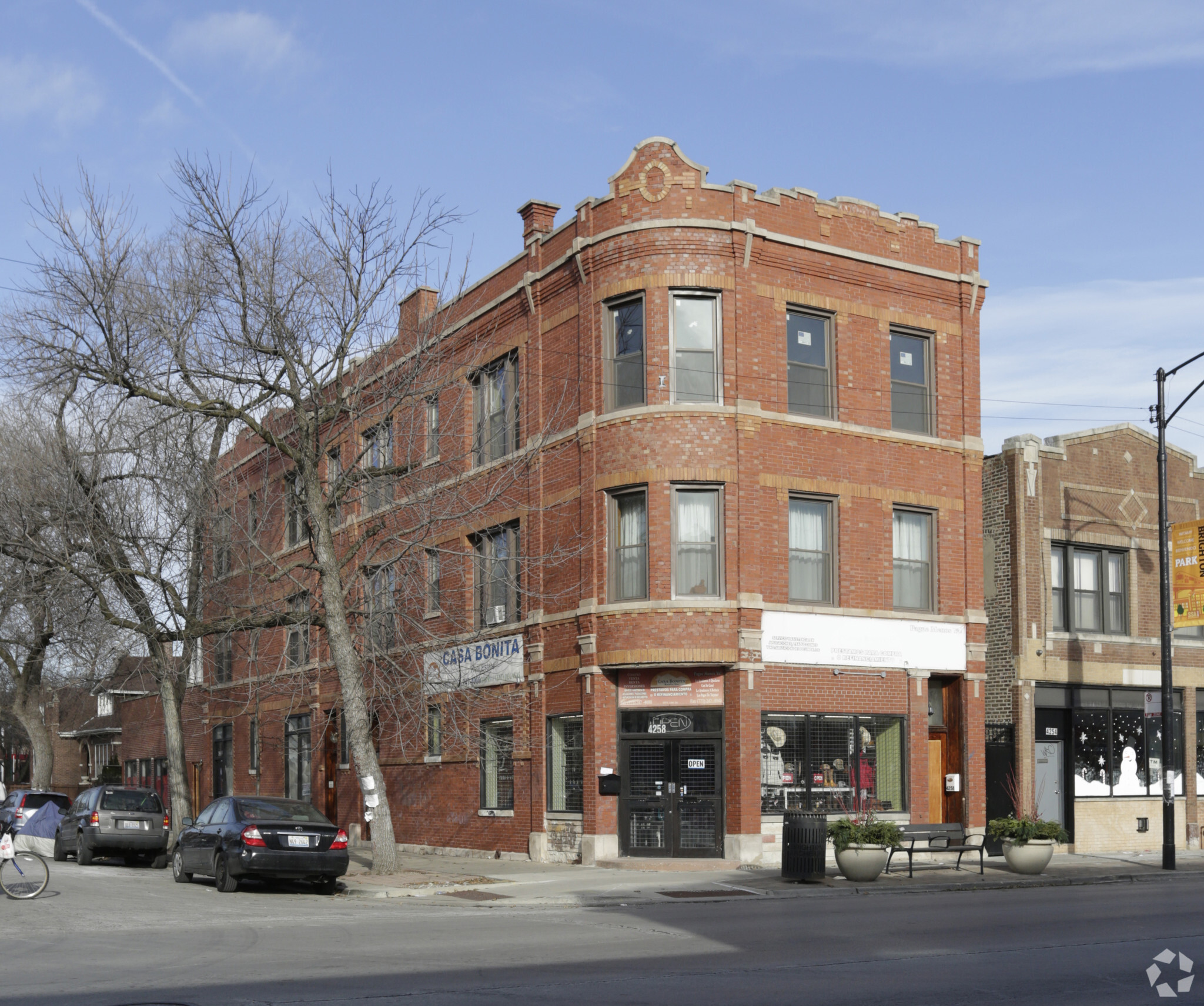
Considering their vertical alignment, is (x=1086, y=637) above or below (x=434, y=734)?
above

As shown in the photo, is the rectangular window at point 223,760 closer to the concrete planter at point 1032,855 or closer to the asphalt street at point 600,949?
the asphalt street at point 600,949

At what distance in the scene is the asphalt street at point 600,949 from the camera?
10312 millimetres

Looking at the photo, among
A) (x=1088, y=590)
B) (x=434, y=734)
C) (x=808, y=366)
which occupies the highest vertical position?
(x=808, y=366)

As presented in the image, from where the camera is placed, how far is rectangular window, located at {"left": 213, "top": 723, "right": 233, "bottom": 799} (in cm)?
4191

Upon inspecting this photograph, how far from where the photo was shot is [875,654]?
84.4 ft

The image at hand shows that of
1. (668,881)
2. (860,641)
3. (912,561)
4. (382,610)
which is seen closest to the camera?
(668,881)

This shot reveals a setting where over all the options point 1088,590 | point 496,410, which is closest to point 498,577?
point 496,410

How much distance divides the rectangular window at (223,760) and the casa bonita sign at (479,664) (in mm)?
14647

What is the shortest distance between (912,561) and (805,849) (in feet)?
25.6

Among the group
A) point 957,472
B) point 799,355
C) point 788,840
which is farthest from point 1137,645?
point 788,840

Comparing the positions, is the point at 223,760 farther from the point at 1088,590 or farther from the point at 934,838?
the point at 934,838

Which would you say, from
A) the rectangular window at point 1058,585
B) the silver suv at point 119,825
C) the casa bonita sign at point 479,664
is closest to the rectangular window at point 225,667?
the silver suv at point 119,825

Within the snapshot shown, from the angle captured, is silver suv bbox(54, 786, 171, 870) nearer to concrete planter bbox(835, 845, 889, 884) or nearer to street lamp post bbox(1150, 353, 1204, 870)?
concrete planter bbox(835, 845, 889, 884)

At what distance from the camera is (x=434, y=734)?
30.6 meters
